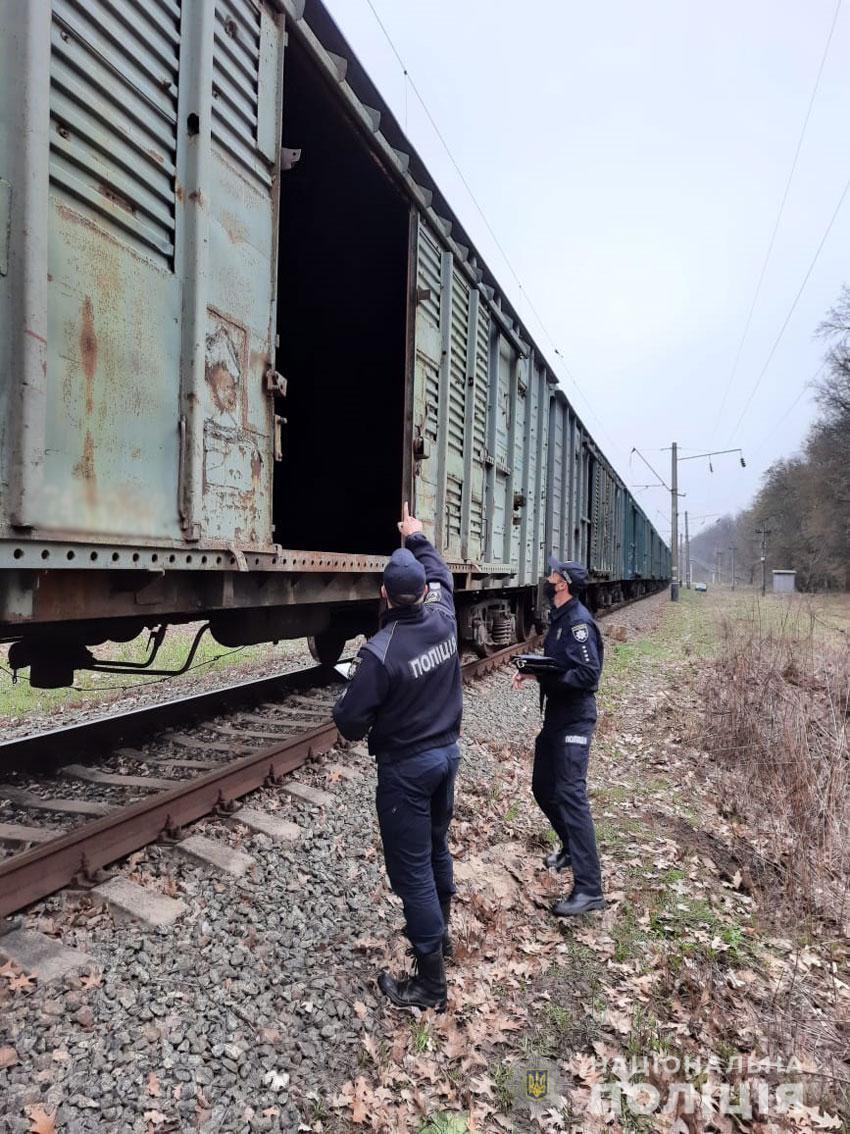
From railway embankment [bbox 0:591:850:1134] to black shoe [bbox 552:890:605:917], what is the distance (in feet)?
0.21

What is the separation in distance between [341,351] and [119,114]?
4085 millimetres

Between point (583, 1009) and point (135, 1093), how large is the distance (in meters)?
1.72

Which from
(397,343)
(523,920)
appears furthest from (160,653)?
(523,920)

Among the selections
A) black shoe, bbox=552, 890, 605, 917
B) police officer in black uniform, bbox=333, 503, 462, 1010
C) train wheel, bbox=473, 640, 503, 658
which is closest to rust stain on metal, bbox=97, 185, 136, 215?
police officer in black uniform, bbox=333, 503, 462, 1010

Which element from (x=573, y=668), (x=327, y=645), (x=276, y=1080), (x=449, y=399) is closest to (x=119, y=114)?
(x=573, y=668)

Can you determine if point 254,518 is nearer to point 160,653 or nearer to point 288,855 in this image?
point 288,855

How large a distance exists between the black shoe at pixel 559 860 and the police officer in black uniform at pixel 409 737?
1.35 meters

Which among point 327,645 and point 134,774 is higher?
point 327,645

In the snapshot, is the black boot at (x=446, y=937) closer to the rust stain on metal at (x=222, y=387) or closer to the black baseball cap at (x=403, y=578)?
the black baseball cap at (x=403, y=578)

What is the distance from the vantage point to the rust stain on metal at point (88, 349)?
2.64 meters

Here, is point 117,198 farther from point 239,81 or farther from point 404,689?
point 404,689

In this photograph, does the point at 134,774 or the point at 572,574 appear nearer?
the point at 572,574

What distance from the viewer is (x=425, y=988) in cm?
280

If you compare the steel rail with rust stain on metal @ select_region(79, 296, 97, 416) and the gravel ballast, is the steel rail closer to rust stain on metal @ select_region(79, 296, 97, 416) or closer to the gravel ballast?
the gravel ballast
